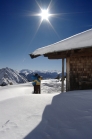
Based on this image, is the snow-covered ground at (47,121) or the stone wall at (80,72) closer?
the snow-covered ground at (47,121)

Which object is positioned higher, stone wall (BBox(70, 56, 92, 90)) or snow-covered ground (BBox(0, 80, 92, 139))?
stone wall (BBox(70, 56, 92, 90))

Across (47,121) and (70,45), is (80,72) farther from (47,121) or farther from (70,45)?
(47,121)

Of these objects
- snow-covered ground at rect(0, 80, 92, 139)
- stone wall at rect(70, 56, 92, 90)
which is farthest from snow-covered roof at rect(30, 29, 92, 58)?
snow-covered ground at rect(0, 80, 92, 139)

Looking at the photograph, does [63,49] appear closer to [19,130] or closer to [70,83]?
[70,83]

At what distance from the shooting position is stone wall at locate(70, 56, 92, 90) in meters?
5.86

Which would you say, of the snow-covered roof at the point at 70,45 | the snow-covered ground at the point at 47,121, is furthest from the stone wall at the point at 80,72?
the snow-covered ground at the point at 47,121

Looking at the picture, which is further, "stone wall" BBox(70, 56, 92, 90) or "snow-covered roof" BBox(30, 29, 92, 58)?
"stone wall" BBox(70, 56, 92, 90)

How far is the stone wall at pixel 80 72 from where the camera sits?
5863 mm

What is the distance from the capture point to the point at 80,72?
6.00 meters

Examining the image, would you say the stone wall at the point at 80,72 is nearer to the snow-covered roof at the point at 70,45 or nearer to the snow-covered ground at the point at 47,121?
the snow-covered roof at the point at 70,45

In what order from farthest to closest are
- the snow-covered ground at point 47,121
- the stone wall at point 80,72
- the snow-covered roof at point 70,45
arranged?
1. the stone wall at point 80,72
2. the snow-covered roof at point 70,45
3. the snow-covered ground at point 47,121

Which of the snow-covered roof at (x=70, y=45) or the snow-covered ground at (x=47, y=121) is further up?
the snow-covered roof at (x=70, y=45)

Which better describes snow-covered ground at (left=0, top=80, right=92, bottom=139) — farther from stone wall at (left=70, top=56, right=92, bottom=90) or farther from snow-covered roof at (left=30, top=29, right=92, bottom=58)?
stone wall at (left=70, top=56, right=92, bottom=90)

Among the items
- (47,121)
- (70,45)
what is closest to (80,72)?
(70,45)
